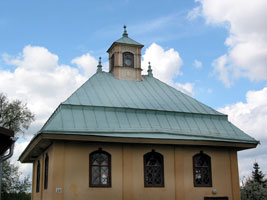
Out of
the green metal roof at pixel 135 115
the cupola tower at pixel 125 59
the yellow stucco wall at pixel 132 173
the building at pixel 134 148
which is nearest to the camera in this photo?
the yellow stucco wall at pixel 132 173

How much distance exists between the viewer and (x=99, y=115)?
17.8m

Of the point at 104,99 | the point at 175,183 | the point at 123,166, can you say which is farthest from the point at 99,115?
the point at 175,183

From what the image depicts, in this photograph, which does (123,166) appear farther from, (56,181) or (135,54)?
(135,54)

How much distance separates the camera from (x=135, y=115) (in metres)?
18.5

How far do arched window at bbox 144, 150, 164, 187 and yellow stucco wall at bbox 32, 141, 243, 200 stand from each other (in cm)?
20

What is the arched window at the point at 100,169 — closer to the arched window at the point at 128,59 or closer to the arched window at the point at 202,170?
the arched window at the point at 202,170

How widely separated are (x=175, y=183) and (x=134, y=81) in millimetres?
6916

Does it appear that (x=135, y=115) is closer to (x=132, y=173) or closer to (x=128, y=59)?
(x=132, y=173)

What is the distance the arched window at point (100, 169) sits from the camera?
16562 mm

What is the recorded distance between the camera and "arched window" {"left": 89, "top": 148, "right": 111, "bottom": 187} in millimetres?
16562

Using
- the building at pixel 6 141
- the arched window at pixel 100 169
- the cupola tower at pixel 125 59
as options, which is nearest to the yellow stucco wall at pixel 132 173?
the arched window at pixel 100 169

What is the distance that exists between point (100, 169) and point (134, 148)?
1817 mm

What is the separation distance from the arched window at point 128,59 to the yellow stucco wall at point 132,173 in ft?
21.7

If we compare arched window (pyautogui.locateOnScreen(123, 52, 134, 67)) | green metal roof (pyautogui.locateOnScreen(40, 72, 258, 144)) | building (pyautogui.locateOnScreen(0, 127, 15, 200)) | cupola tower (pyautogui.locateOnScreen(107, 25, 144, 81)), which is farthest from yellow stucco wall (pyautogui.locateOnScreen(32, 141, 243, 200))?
building (pyautogui.locateOnScreen(0, 127, 15, 200))
